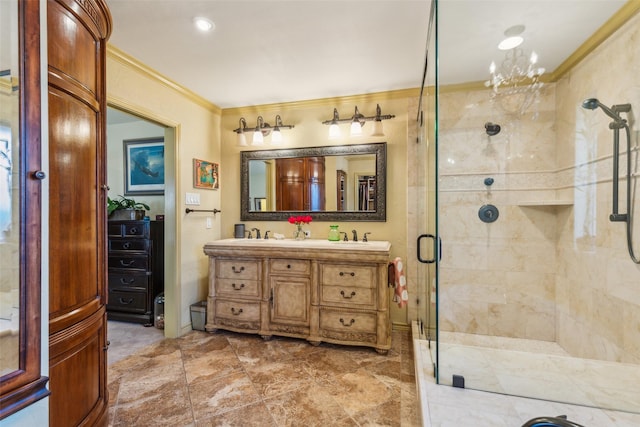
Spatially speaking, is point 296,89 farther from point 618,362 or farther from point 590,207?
point 618,362

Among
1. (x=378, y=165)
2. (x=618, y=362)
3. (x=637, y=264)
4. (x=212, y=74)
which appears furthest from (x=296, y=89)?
(x=618, y=362)

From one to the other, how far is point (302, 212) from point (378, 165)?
0.94 metres

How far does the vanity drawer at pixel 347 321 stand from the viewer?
2.46m

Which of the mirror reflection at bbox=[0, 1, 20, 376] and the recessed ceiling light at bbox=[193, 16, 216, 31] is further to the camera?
the recessed ceiling light at bbox=[193, 16, 216, 31]

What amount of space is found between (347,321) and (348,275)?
0.39 m

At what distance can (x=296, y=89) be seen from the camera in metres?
2.88

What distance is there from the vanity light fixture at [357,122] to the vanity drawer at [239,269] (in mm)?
1503

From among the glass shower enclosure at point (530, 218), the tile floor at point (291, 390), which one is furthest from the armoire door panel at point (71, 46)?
the tile floor at point (291, 390)

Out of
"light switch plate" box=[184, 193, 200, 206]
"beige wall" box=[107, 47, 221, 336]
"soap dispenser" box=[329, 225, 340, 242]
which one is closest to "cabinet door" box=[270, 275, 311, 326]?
"soap dispenser" box=[329, 225, 340, 242]

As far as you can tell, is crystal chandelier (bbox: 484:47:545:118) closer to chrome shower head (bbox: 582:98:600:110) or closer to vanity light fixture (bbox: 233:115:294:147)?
chrome shower head (bbox: 582:98:600:110)

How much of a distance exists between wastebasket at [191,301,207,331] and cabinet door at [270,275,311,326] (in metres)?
0.75

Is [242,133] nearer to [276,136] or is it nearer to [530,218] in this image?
[276,136]

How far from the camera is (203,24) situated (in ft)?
6.15

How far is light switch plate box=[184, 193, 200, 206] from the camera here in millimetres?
2904
